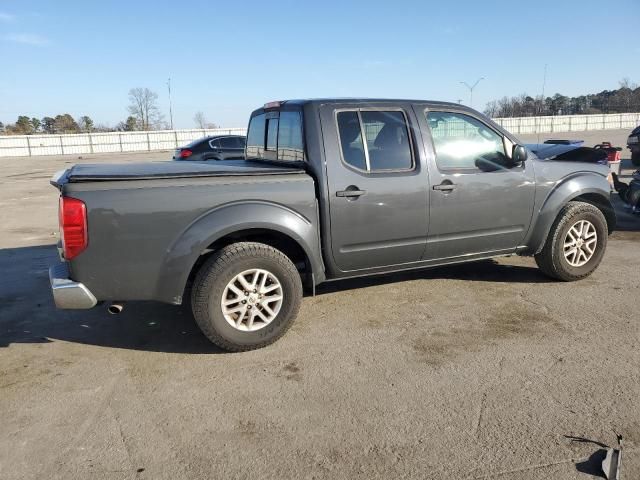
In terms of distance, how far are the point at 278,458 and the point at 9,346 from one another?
2.72 meters

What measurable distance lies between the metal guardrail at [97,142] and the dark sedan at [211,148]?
3188 centimetres

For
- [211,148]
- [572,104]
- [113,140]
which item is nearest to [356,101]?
[211,148]

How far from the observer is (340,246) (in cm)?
422

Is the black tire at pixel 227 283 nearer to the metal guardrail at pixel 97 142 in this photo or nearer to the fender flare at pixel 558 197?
the fender flare at pixel 558 197

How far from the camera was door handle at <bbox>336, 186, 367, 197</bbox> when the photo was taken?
4.11m

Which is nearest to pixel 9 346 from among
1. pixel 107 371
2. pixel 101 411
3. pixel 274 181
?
pixel 107 371

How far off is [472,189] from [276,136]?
1.86 m

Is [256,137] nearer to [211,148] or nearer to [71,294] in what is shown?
[71,294]

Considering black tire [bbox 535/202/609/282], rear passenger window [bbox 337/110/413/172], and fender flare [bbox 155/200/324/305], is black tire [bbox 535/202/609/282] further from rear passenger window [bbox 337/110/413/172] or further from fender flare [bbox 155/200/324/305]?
fender flare [bbox 155/200/324/305]

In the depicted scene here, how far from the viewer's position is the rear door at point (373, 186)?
164 inches

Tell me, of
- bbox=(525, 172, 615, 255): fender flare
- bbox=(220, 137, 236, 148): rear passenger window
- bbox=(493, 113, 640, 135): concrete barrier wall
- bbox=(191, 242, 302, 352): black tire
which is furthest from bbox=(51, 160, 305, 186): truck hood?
bbox=(493, 113, 640, 135): concrete barrier wall

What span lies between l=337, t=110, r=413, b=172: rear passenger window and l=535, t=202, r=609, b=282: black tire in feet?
5.99

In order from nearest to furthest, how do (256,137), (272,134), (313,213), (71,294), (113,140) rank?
1. (71,294)
2. (313,213)
3. (272,134)
4. (256,137)
5. (113,140)

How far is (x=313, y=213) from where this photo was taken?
4066 millimetres
